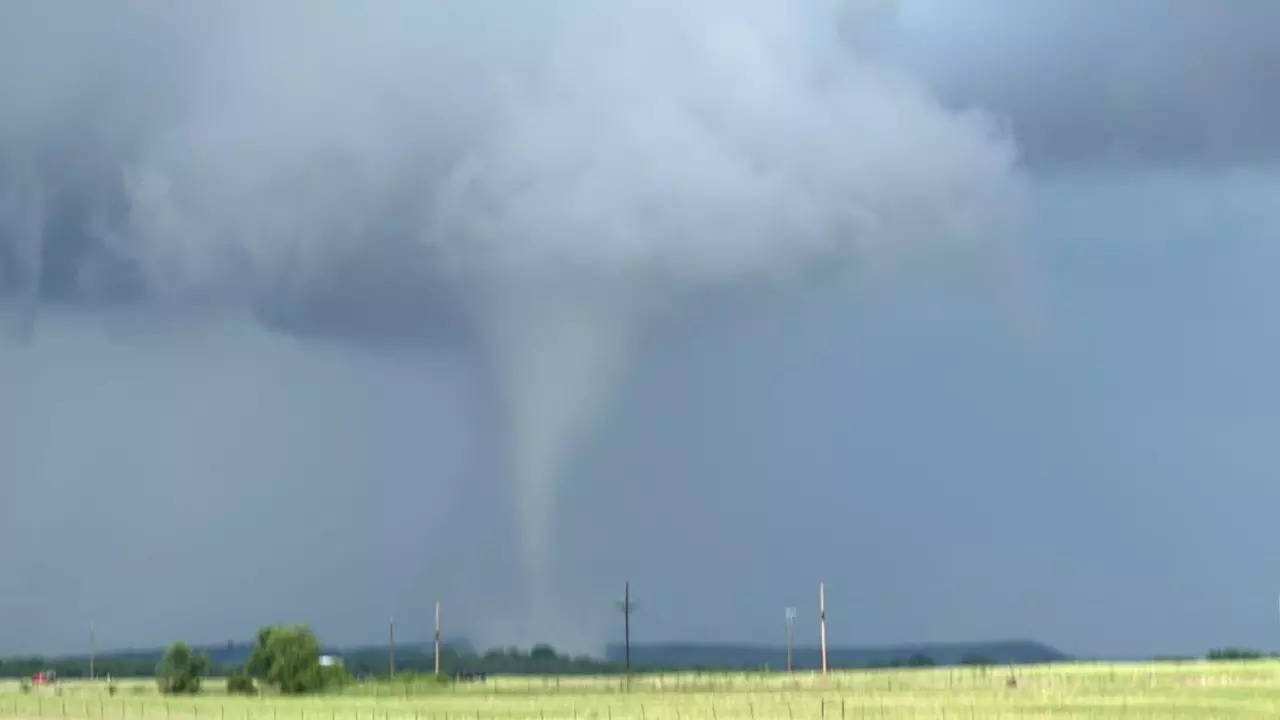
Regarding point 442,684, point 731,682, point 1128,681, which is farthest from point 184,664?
point 1128,681

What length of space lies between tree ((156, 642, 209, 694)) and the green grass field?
2.74 m

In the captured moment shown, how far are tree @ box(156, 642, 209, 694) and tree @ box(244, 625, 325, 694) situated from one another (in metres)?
6.44

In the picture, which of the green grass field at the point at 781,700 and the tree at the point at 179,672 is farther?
the tree at the point at 179,672

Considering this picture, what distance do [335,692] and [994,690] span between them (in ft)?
235

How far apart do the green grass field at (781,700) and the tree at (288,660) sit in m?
5.49

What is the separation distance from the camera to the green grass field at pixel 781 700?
387ft

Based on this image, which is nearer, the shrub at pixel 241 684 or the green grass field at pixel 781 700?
the green grass field at pixel 781 700

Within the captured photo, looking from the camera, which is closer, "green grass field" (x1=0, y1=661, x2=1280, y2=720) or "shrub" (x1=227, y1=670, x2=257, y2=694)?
"green grass field" (x1=0, y1=661, x2=1280, y2=720)

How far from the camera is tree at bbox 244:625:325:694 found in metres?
180

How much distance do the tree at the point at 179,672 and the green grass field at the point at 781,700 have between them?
2742 mm

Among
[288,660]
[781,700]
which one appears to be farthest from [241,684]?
[781,700]

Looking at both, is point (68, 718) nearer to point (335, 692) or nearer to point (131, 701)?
point (131, 701)

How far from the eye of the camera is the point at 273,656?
180125 millimetres

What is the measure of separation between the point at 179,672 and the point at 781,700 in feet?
256
